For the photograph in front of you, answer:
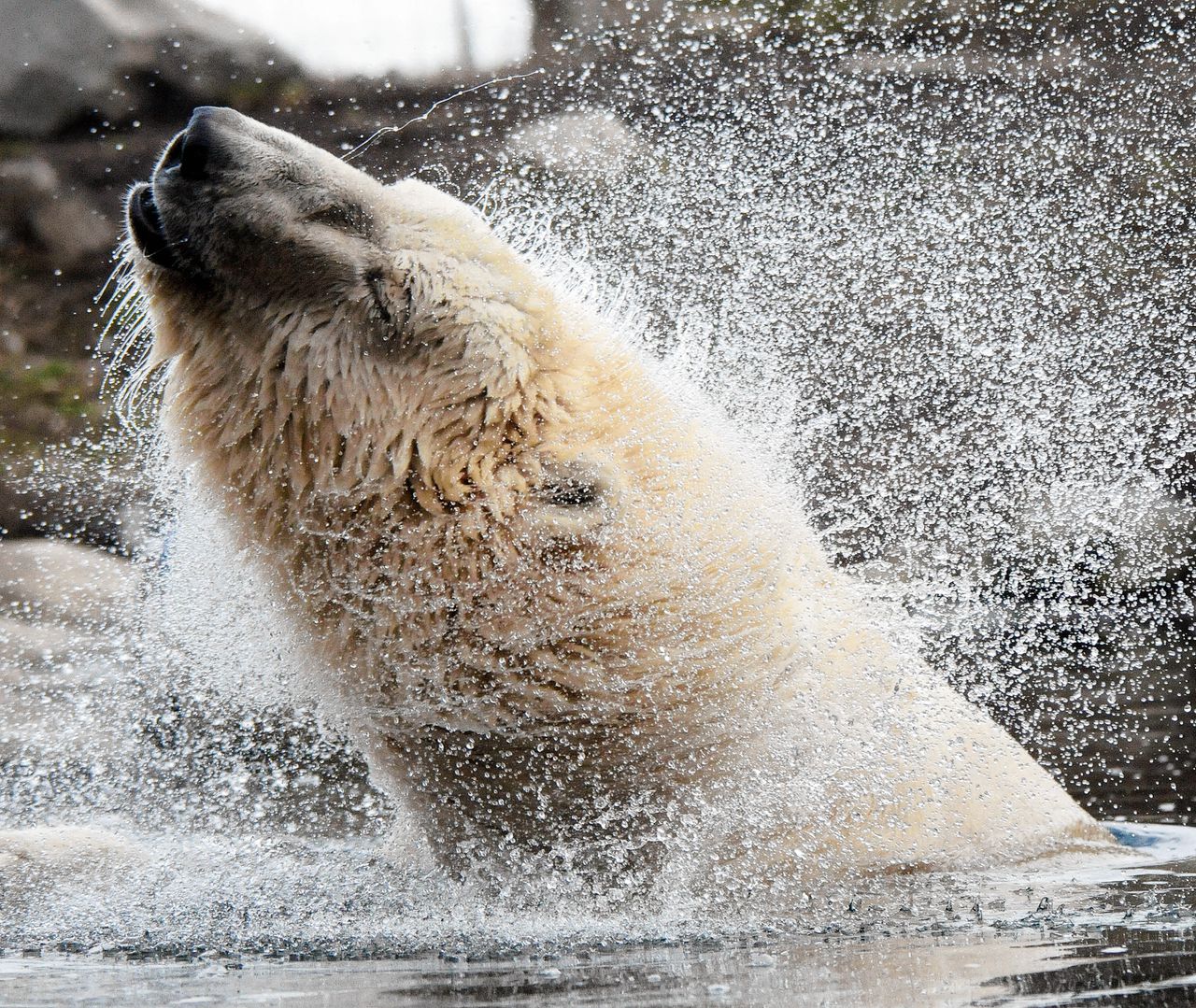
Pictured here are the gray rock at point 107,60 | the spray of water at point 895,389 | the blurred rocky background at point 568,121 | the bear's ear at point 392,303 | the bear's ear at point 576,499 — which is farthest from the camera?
the gray rock at point 107,60

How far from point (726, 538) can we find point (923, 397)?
6.99m

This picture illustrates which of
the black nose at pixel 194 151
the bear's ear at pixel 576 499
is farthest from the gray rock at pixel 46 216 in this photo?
the bear's ear at pixel 576 499

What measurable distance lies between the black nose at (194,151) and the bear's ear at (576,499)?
0.86 metres

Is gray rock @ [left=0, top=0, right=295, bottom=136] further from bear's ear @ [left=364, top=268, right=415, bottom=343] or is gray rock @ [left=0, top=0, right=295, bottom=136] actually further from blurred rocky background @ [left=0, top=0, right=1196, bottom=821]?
bear's ear @ [left=364, top=268, right=415, bottom=343]

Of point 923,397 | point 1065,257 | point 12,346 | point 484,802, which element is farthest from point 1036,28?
point 484,802

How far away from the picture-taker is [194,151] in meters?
2.38

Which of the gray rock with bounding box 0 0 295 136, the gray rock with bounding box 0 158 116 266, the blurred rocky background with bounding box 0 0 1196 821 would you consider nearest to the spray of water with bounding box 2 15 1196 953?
the blurred rocky background with bounding box 0 0 1196 821

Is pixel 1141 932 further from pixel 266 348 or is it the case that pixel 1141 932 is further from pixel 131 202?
pixel 131 202

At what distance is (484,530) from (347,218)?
67 cm

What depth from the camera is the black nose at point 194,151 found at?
2375 mm

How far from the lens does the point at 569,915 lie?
2408mm

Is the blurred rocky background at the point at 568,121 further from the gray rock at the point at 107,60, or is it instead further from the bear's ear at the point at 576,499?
the bear's ear at the point at 576,499

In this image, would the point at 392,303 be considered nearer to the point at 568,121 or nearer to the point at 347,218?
the point at 347,218

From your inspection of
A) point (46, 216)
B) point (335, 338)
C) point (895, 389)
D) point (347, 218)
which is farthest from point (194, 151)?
point (46, 216)
